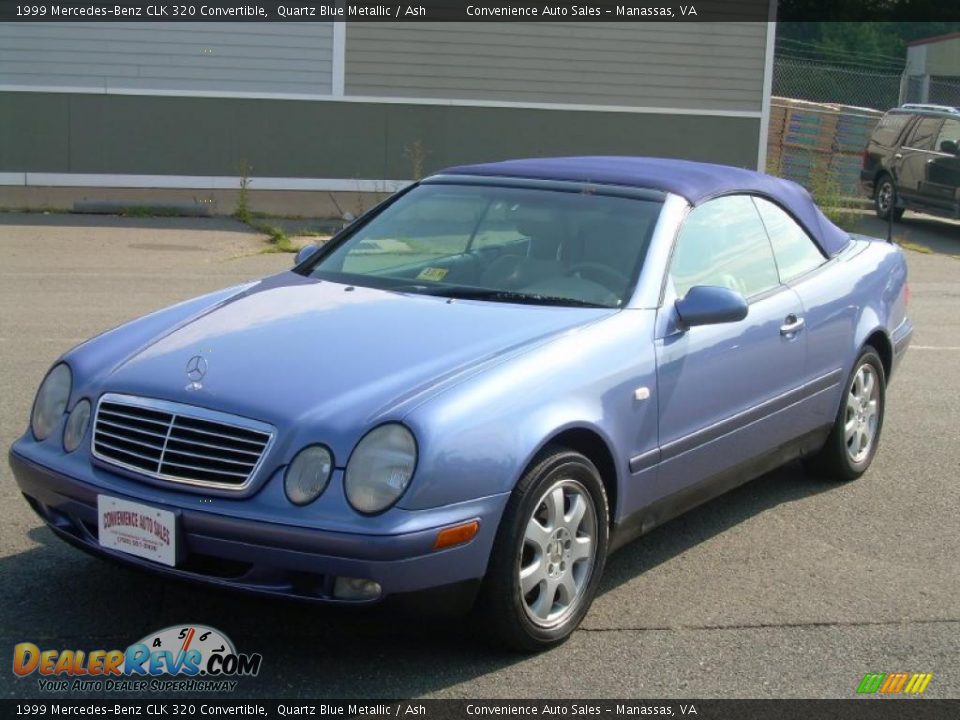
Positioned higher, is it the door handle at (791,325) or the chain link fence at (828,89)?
the chain link fence at (828,89)

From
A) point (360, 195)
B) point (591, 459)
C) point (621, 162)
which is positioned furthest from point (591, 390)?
point (360, 195)

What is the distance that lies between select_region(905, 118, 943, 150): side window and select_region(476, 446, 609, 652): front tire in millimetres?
16134

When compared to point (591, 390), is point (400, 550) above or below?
below

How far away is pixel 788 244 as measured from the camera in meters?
6.04

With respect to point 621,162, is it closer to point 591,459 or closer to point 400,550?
point 591,459

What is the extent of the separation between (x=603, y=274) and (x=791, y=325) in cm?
99

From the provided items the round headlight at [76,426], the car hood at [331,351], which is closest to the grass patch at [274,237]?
the car hood at [331,351]

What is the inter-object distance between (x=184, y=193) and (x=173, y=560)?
15.3 m

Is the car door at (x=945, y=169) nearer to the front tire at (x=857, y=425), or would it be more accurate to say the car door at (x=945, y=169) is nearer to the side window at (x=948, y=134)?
the side window at (x=948, y=134)

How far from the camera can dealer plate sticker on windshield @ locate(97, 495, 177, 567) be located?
156 inches

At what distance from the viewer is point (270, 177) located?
1898 cm

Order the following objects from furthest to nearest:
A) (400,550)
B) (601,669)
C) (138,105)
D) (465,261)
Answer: (138,105)
(465,261)
(601,669)
(400,550)

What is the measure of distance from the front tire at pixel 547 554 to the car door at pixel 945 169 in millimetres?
15439

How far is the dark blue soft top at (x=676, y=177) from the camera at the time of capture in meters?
5.54
